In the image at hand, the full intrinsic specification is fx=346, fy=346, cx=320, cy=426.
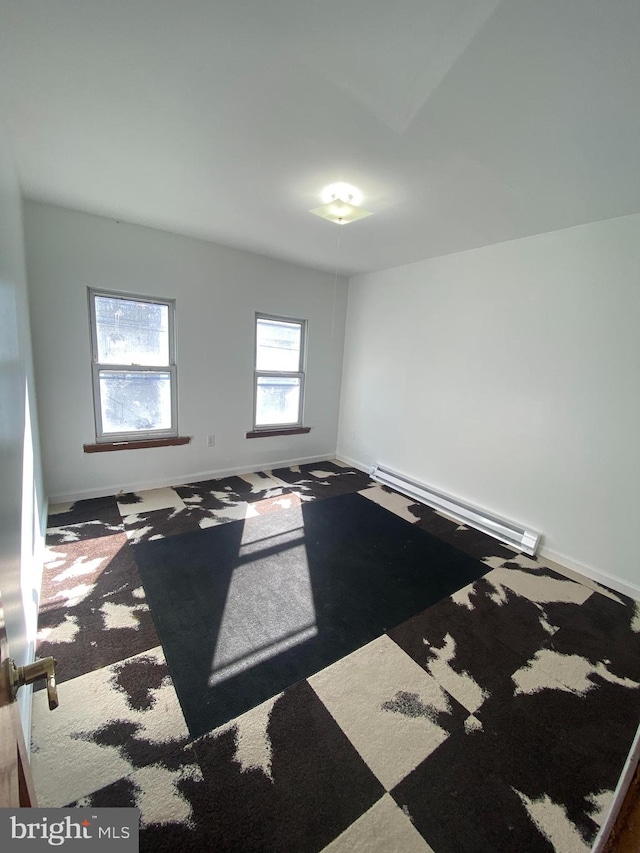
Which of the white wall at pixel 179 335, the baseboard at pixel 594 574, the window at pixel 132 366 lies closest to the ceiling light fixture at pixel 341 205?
the white wall at pixel 179 335

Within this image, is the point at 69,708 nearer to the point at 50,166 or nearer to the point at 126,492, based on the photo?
the point at 126,492

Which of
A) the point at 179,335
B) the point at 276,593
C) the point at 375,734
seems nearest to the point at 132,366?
the point at 179,335

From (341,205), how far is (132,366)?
224 cm

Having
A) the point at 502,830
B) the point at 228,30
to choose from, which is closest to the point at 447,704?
the point at 502,830

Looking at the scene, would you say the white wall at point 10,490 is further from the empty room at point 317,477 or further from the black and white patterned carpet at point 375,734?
the black and white patterned carpet at point 375,734

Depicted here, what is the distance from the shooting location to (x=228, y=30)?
1.13 m

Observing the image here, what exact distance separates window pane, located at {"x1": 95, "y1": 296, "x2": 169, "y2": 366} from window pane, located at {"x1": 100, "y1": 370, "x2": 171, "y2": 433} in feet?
0.46

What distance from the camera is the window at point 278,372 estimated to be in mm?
3902

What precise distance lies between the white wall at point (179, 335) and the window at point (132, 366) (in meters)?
0.09

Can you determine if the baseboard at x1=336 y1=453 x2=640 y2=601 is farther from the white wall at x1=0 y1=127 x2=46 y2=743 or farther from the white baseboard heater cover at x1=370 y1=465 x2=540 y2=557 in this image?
the white wall at x1=0 y1=127 x2=46 y2=743

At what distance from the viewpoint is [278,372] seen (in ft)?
13.3

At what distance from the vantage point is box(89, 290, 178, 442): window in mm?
3014

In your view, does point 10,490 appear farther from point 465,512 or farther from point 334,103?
point 465,512

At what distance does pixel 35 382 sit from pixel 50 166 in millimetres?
1494
